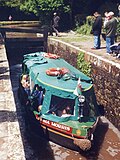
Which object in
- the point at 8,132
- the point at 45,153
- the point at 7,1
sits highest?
the point at 7,1

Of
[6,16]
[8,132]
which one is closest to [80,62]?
[8,132]

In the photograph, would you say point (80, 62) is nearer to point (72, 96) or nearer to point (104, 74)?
point (104, 74)

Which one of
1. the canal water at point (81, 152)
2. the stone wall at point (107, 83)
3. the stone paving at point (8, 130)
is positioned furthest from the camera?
the stone wall at point (107, 83)

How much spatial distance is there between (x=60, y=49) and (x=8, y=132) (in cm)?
1262

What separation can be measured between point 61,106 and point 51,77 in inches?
63.2

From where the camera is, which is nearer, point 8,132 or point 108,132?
point 8,132

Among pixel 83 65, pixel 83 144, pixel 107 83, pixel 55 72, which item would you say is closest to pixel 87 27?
pixel 83 65

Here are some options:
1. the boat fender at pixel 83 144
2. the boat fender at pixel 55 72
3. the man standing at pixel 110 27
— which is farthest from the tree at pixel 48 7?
the boat fender at pixel 83 144

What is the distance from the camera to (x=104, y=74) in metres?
13.9

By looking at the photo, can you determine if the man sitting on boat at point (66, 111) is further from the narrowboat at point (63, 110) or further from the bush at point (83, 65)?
the bush at point (83, 65)

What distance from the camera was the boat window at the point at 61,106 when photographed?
1088 centimetres

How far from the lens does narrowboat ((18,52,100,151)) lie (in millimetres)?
10586

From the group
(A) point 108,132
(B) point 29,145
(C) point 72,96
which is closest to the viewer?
(C) point 72,96

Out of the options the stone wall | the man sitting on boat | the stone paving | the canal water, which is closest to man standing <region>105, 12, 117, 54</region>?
the stone wall
